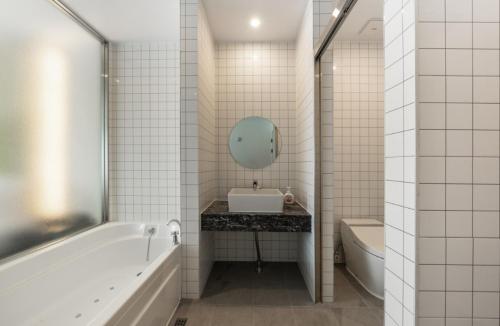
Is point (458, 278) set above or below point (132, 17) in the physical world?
below

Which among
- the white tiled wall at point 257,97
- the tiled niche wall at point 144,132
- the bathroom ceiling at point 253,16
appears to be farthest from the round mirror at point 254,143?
the bathroom ceiling at point 253,16

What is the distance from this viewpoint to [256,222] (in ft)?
6.75

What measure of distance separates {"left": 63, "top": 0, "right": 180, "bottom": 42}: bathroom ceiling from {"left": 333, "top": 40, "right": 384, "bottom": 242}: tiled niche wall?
64.8 inches

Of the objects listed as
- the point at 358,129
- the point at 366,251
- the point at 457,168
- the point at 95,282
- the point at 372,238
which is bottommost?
the point at 95,282

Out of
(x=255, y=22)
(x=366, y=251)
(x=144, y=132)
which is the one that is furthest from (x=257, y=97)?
(x=366, y=251)

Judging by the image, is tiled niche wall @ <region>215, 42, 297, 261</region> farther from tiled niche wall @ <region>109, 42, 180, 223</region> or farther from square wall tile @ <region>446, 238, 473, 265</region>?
square wall tile @ <region>446, 238, 473, 265</region>

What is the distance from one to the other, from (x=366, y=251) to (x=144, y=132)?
2.45m

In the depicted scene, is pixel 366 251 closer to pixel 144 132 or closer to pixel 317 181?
pixel 317 181

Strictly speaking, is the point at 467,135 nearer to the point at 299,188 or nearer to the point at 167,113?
the point at 299,188

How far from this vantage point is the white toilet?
122 cm

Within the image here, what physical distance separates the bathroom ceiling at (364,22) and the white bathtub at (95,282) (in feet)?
5.85

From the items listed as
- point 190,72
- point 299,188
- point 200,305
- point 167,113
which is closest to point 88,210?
point 167,113

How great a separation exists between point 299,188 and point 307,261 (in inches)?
29.6

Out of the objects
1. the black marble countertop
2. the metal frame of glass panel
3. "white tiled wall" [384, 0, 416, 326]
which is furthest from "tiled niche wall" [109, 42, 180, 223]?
"white tiled wall" [384, 0, 416, 326]
